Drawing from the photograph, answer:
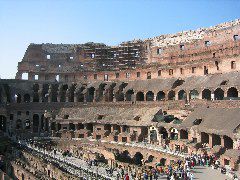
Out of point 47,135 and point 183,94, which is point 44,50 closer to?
point 47,135

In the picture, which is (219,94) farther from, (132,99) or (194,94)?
(132,99)

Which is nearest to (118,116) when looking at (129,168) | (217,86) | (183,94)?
(183,94)

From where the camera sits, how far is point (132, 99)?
61.7 m

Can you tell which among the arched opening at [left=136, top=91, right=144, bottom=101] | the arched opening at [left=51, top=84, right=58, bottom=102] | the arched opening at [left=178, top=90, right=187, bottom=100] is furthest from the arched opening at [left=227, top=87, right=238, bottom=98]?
the arched opening at [left=51, top=84, right=58, bottom=102]

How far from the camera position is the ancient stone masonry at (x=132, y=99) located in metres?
40.9

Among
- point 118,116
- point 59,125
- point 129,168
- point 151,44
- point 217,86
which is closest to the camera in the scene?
point 129,168

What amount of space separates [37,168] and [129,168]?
10174 mm

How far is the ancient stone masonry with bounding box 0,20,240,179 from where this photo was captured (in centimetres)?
4091

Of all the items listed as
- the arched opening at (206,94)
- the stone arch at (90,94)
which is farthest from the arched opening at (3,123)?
the arched opening at (206,94)

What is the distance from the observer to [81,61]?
7356 cm

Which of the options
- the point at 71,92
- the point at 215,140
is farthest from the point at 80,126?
the point at 215,140

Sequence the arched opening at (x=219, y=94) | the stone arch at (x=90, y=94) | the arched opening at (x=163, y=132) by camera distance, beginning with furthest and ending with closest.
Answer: the stone arch at (x=90, y=94) → the arched opening at (x=219, y=94) → the arched opening at (x=163, y=132)

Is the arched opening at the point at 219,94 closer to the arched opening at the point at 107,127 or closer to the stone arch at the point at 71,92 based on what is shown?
the arched opening at the point at 107,127

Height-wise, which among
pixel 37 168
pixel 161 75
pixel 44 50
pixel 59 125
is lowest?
pixel 37 168
